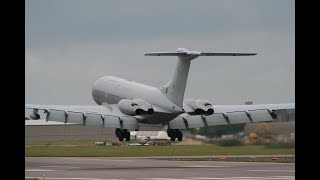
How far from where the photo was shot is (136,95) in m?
71.1

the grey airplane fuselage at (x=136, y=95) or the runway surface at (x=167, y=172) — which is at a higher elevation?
the grey airplane fuselage at (x=136, y=95)

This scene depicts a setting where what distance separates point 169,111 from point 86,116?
26.6 ft

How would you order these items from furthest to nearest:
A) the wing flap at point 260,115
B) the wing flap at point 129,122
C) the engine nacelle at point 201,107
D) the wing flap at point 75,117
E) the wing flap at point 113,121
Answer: the wing flap at point 129,122 < the wing flap at point 113,121 < the wing flap at point 260,115 < the wing flap at point 75,117 < the engine nacelle at point 201,107

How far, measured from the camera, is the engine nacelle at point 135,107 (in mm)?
63969

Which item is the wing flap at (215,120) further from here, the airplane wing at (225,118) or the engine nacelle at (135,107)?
the engine nacelle at (135,107)

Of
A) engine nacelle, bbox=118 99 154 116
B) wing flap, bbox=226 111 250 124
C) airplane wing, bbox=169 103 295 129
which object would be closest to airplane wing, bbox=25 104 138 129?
engine nacelle, bbox=118 99 154 116

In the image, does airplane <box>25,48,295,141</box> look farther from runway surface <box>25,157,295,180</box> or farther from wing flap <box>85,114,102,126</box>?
runway surface <box>25,157,295,180</box>

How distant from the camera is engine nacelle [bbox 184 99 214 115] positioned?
6231cm

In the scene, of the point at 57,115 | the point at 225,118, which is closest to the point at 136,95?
the point at 225,118

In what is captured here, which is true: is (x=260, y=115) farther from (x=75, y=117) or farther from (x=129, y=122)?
(x=75, y=117)

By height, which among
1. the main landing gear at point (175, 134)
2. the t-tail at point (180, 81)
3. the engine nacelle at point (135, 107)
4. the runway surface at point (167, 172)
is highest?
the t-tail at point (180, 81)

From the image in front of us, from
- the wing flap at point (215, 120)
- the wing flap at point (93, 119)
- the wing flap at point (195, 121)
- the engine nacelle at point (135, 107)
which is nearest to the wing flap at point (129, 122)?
the engine nacelle at point (135, 107)
